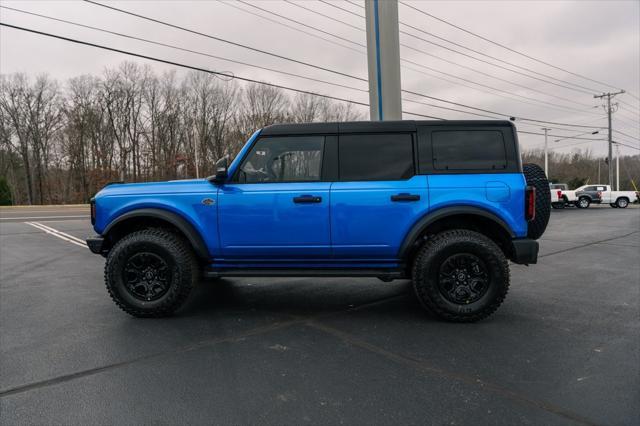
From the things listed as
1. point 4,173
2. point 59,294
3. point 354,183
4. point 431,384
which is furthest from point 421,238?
point 4,173

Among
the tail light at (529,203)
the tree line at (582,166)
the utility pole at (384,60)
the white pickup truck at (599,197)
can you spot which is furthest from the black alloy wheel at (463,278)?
the tree line at (582,166)

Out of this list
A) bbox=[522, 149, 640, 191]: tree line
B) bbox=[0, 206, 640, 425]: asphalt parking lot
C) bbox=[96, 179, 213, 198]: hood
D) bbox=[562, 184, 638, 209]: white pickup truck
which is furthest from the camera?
bbox=[522, 149, 640, 191]: tree line

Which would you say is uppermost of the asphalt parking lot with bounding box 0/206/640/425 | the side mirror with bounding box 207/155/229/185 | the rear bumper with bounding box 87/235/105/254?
the side mirror with bounding box 207/155/229/185

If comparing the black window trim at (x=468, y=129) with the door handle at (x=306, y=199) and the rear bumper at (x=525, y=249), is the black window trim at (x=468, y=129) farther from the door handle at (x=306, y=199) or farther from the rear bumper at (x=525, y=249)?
the door handle at (x=306, y=199)

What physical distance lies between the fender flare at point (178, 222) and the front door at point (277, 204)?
218 mm

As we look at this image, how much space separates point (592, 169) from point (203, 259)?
328ft

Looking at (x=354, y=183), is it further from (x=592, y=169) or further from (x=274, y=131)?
(x=592, y=169)

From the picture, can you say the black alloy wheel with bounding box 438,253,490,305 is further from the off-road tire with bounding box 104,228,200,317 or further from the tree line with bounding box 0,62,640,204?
the tree line with bounding box 0,62,640,204

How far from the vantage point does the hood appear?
4.25 meters

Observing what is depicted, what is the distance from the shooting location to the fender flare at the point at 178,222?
4.18 metres

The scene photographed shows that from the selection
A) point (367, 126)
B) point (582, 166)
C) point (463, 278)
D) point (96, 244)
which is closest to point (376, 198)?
point (367, 126)

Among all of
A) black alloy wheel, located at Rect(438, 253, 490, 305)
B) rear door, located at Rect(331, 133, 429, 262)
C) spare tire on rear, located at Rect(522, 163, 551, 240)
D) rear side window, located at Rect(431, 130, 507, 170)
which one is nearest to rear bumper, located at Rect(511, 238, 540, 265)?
black alloy wheel, located at Rect(438, 253, 490, 305)

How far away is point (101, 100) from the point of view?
45.7 meters

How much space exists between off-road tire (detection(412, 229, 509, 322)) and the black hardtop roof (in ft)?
3.81
